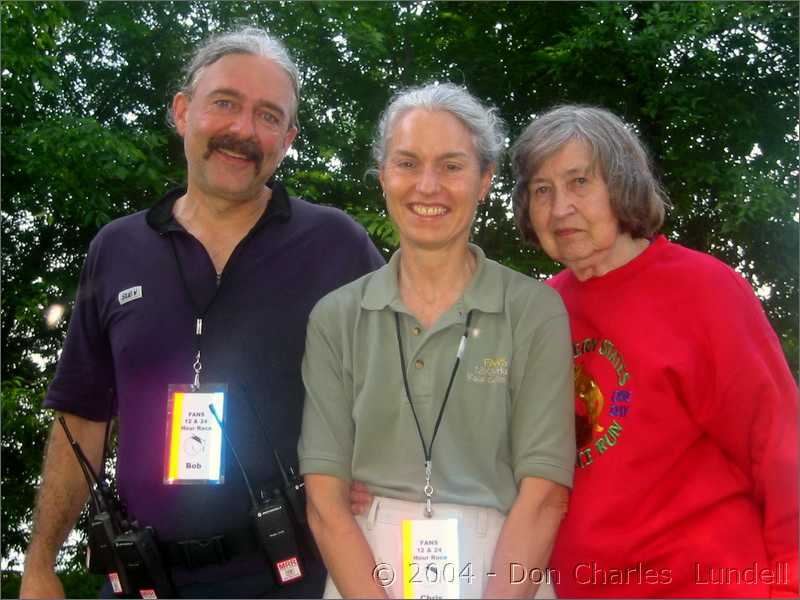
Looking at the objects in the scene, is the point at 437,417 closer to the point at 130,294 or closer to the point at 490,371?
the point at 490,371

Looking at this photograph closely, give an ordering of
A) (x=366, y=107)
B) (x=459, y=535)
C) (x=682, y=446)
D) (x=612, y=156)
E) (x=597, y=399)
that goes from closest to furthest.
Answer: (x=459, y=535)
(x=682, y=446)
(x=597, y=399)
(x=612, y=156)
(x=366, y=107)

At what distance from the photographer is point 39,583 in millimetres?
2787

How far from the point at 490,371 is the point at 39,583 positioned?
171 cm

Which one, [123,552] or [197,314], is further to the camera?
[197,314]

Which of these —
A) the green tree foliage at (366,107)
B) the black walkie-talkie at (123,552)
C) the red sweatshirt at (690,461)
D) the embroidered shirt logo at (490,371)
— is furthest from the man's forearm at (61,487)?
the green tree foliage at (366,107)

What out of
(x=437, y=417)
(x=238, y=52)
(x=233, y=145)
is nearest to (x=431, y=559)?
(x=437, y=417)

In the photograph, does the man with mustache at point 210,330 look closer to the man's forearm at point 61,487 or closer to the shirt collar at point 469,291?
the man's forearm at point 61,487

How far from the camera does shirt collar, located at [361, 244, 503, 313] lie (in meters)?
2.28

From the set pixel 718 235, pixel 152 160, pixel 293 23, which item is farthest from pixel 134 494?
pixel 718 235

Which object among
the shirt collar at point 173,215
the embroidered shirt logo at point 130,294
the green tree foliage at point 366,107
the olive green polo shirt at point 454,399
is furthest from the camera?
the green tree foliage at point 366,107

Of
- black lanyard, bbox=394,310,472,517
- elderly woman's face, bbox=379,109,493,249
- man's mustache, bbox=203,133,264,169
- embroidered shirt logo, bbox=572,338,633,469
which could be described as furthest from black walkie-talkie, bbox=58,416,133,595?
embroidered shirt logo, bbox=572,338,633,469

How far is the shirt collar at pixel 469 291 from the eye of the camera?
89.7 inches

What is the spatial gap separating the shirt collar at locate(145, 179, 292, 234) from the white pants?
1050 millimetres

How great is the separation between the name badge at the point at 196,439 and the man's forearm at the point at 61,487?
0.52 m
